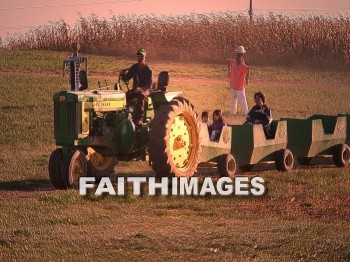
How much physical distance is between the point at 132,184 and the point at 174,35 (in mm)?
23668

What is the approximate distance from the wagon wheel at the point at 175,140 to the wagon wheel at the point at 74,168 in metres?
0.96

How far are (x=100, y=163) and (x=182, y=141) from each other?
1687 millimetres

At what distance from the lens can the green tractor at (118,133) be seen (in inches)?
563

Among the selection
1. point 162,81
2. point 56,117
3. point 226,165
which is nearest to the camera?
point 56,117

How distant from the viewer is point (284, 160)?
55.2 ft

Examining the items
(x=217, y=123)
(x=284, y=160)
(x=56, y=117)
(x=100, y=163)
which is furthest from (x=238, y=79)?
(x=56, y=117)

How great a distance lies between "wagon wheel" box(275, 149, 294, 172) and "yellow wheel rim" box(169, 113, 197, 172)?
2288 millimetres

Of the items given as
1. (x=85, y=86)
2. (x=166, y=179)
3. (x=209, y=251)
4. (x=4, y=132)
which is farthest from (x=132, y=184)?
(x=4, y=132)

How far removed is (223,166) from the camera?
1562 cm

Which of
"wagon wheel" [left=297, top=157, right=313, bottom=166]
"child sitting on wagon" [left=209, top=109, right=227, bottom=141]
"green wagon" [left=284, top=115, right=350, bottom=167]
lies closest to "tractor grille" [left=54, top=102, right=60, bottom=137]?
"child sitting on wagon" [left=209, top=109, right=227, bottom=141]

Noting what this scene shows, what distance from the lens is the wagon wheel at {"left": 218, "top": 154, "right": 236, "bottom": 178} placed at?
1564cm

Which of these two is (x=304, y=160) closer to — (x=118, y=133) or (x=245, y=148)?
(x=245, y=148)

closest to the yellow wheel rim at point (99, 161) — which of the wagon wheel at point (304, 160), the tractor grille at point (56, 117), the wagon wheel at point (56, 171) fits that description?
the tractor grille at point (56, 117)

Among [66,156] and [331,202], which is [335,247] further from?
[66,156]
